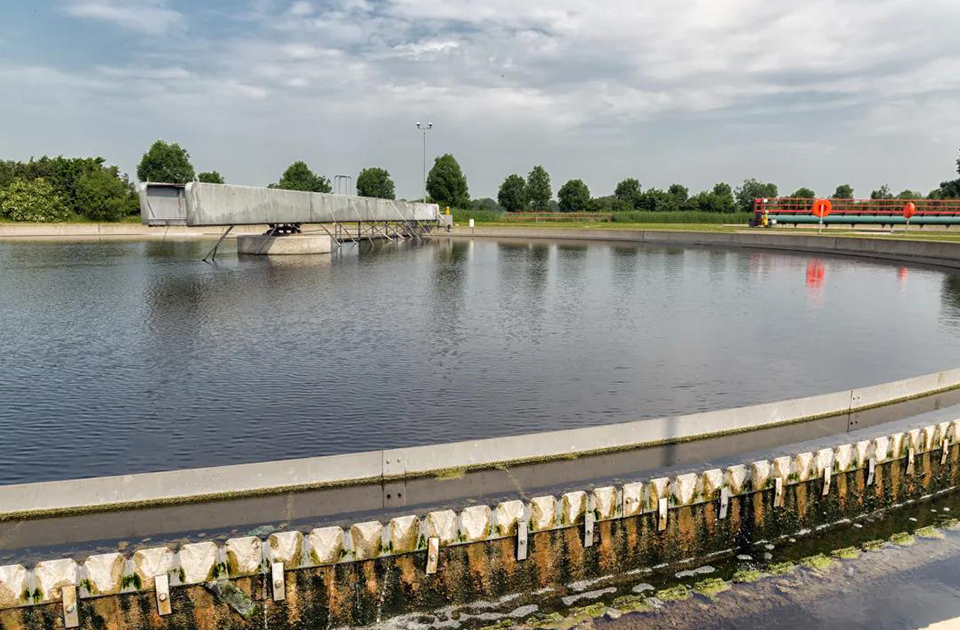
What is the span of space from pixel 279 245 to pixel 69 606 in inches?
2274

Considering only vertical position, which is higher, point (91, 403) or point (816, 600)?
point (91, 403)

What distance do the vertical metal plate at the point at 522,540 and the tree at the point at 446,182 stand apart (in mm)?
149721

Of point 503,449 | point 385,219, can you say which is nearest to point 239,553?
point 503,449

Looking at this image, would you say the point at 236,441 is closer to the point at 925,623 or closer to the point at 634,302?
the point at 925,623

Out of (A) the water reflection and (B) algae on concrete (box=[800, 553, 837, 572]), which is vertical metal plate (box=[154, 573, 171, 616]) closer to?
(B) algae on concrete (box=[800, 553, 837, 572])

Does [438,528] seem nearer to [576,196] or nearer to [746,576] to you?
[746,576]

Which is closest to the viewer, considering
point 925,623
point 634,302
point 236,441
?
point 925,623

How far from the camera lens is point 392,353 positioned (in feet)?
81.8

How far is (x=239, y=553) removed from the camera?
10.2m

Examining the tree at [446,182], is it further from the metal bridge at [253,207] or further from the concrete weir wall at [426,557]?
the concrete weir wall at [426,557]

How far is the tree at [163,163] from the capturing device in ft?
483

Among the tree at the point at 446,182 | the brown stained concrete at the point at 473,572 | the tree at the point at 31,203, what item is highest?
the tree at the point at 446,182

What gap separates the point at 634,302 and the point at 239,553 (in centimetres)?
3044

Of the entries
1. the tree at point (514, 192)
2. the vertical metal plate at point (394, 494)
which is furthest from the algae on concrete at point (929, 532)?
the tree at point (514, 192)
